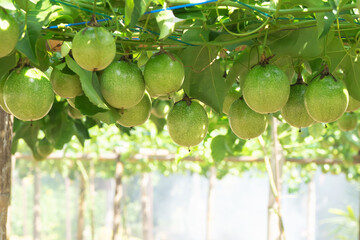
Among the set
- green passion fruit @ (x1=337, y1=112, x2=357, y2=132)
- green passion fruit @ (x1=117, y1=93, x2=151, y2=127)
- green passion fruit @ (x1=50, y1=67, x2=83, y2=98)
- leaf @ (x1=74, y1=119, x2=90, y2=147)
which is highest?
green passion fruit @ (x1=50, y1=67, x2=83, y2=98)

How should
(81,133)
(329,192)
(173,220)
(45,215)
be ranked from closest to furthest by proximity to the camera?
(81,133), (329,192), (45,215), (173,220)

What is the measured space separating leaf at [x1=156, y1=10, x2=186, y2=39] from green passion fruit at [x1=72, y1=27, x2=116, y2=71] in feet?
0.46

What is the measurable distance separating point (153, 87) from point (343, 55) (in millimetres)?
671

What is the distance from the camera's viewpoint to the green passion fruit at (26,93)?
1.35m

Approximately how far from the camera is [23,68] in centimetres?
139

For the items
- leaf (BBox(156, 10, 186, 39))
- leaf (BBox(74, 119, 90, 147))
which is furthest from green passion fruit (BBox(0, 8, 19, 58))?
leaf (BBox(74, 119, 90, 147))

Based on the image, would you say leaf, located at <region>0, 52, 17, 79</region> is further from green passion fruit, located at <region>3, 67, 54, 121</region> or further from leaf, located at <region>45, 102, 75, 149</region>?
leaf, located at <region>45, 102, 75, 149</region>

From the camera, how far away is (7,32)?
46.4 inches

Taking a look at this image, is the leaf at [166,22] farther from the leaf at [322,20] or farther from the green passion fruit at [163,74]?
the leaf at [322,20]

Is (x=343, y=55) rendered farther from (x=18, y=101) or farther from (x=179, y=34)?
(x=18, y=101)

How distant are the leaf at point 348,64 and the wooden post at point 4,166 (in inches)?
55.3

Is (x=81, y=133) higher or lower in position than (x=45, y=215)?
higher

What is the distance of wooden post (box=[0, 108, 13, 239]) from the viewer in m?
2.08

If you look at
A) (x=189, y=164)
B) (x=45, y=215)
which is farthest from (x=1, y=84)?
(x=45, y=215)
